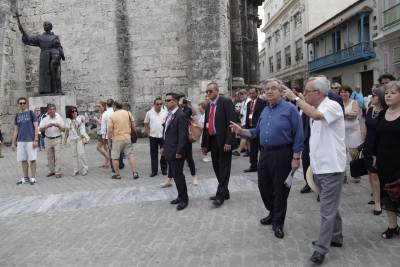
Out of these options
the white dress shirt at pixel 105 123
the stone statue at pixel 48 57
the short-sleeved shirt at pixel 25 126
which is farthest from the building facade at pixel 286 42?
the short-sleeved shirt at pixel 25 126

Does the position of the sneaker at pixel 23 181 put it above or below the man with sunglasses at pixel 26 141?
below

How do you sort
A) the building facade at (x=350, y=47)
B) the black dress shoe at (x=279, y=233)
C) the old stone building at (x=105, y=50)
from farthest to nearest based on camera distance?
1. the building facade at (x=350, y=47)
2. the old stone building at (x=105, y=50)
3. the black dress shoe at (x=279, y=233)

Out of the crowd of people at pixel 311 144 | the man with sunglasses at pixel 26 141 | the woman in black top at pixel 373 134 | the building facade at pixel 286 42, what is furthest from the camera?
the building facade at pixel 286 42

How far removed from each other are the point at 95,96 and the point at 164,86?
2.89 m

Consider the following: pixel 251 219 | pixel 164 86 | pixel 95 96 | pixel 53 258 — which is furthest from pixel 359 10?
pixel 53 258

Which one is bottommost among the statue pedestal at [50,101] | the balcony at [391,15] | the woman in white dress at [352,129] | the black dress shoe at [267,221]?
the black dress shoe at [267,221]

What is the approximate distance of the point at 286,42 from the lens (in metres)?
47.9

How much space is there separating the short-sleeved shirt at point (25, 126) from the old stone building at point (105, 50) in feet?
25.3

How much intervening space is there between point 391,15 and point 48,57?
19430mm

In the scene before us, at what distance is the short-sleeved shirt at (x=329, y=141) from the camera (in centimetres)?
378

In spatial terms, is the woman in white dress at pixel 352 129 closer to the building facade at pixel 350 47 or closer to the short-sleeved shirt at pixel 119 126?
the short-sleeved shirt at pixel 119 126

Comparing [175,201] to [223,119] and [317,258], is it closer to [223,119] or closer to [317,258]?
[223,119]

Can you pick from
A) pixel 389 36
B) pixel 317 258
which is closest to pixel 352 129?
pixel 317 258

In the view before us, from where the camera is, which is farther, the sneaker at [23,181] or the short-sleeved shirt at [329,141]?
the sneaker at [23,181]
